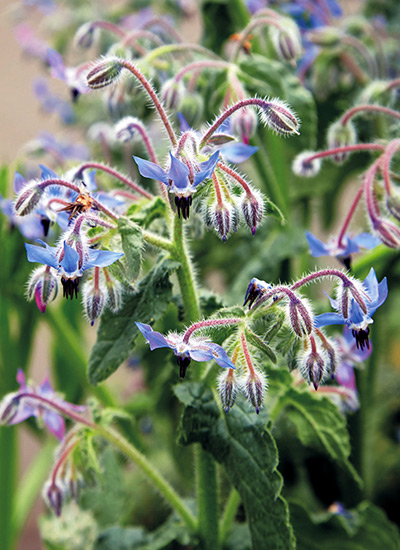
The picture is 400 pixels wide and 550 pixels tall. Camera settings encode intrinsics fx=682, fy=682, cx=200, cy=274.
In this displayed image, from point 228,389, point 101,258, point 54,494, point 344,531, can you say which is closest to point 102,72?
point 101,258

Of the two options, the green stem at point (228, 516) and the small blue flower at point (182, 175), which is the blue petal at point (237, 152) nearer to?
the small blue flower at point (182, 175)

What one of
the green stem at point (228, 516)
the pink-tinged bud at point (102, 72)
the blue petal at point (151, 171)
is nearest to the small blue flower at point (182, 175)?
the blue petal at point (151, 171)

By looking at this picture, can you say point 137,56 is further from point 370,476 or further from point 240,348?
point 370,476

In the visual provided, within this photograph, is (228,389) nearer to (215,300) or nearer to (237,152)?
(215,300)

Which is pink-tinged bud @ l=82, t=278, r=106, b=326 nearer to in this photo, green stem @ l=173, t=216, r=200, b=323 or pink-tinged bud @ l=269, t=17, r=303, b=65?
green stem @ l=173, t=216, r=200, b=323

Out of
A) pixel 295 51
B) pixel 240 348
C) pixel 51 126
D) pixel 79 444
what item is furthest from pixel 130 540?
pixel 51 126

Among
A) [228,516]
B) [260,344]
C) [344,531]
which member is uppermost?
[260,344]

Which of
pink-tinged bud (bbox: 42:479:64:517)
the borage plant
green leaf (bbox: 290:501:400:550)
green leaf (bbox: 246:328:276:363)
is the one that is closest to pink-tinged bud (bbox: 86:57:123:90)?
the borage plant
